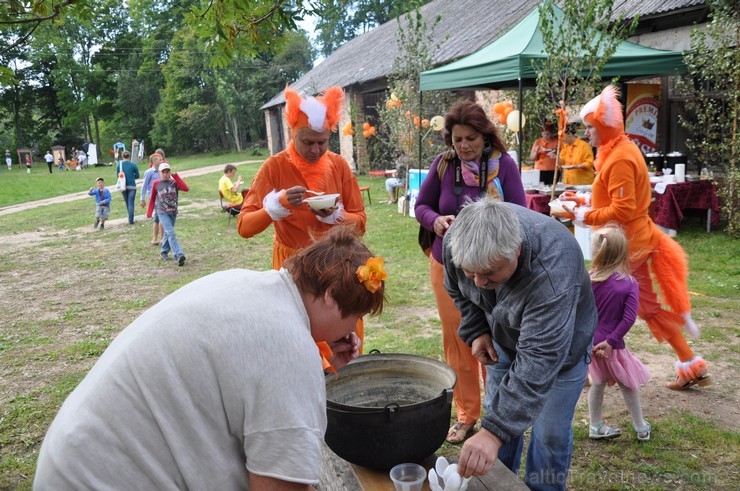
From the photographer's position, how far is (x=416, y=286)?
6.76m

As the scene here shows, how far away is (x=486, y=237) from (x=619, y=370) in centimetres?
184

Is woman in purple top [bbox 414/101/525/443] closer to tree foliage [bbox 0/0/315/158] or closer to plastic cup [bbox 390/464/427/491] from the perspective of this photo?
plastic cup [bbox 390/464/427/491]

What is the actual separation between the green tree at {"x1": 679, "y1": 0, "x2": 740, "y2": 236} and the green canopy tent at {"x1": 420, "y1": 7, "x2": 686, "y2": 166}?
→ 15.4 inches

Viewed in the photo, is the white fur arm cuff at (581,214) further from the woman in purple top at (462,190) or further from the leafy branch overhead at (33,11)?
the leafy branch overhead at (33,11)

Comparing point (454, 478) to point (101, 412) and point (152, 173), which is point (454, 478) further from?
point (152, 173)

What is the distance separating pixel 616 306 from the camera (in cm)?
312

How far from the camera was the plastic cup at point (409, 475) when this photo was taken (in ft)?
6.52

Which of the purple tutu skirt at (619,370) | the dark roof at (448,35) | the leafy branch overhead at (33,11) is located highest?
the dark roof at (448,35)

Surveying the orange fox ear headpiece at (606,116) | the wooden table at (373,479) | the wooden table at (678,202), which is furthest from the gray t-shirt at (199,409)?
the wooden table at (678,202)

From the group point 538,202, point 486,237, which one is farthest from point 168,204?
point 486,237

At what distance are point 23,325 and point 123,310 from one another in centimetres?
102

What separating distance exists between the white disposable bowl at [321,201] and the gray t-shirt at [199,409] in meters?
1.77

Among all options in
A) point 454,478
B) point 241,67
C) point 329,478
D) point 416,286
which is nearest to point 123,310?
point 416,286

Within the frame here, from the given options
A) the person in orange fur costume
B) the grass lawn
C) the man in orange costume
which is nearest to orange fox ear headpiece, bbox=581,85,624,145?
the person in orange fur costume
